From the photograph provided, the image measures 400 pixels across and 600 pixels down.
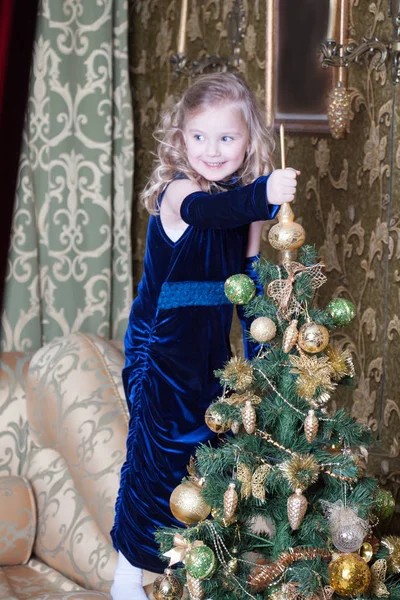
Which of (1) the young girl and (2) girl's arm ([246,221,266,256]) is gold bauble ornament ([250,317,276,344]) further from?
(2) girl's arm ([246,221,266,256])

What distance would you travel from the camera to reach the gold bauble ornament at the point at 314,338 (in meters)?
1.45

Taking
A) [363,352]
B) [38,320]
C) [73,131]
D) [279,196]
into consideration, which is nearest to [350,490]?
[279,196]

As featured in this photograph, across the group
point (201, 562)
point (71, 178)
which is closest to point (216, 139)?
point (201, 562)

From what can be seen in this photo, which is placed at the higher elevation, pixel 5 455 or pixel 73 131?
pixel 73 131

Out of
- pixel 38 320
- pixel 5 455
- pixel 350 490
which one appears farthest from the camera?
pixel 38 320

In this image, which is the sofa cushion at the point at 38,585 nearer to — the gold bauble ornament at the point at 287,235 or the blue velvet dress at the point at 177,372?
the blue velvet dress at the point at 177,372

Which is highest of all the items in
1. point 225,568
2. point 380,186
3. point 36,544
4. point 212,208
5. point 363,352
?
point 380,186

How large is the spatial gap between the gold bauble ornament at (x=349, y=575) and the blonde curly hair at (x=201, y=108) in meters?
0.85

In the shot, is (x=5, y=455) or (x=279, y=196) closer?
(x=279, y=196)

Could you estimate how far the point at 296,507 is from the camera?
1402 mm

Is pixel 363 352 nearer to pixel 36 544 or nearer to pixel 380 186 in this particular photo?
pixel 380 186

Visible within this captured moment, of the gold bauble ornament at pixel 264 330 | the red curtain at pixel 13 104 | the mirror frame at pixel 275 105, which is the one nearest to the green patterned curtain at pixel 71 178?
the red curtain at pixel 13 104

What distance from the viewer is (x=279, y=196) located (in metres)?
1.49

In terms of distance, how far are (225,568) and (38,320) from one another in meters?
1.67
